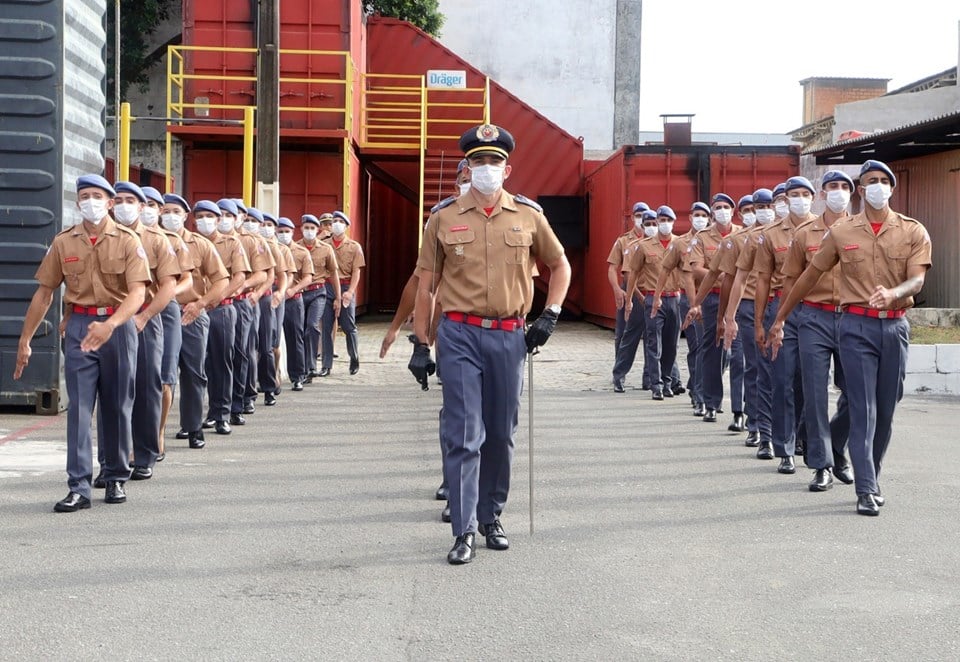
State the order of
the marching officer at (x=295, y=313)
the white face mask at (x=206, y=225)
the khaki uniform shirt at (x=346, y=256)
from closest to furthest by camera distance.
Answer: the white face mask at (x=206, y=225) < the marching officer at (x=295, y=313) < the khaki uniform shirt at (x=346, y=256)

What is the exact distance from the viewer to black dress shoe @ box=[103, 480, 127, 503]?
24.9 feet

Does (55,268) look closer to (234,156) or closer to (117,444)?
(117,444)

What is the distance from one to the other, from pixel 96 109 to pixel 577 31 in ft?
96.1

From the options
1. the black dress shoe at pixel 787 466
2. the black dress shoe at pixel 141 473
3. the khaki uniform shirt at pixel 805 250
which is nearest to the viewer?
the khaki uniform shirt at pixel 805 250

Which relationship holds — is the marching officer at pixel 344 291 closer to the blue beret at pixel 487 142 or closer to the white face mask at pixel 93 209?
the white face mask at pixel 93 209

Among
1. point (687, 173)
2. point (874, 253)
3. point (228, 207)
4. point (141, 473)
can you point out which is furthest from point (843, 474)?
point (687, 173)

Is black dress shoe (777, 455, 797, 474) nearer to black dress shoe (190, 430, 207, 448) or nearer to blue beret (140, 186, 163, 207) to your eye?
black dress shoe (190, 430, 207, 448)

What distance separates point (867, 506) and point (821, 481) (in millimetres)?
873

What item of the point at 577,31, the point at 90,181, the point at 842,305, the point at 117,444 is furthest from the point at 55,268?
the point at 577,31

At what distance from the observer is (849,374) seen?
7773 mm

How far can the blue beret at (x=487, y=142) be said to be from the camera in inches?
256

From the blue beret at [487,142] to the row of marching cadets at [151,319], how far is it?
2303mm

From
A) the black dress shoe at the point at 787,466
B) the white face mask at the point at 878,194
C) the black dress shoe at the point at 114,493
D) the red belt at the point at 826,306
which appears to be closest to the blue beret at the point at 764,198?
the black dress shoe at the point at 787,466

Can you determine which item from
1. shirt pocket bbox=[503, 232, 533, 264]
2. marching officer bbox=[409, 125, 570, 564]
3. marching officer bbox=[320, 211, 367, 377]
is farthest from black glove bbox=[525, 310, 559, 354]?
marching officer bbox=[320, 211, 367, 377]
